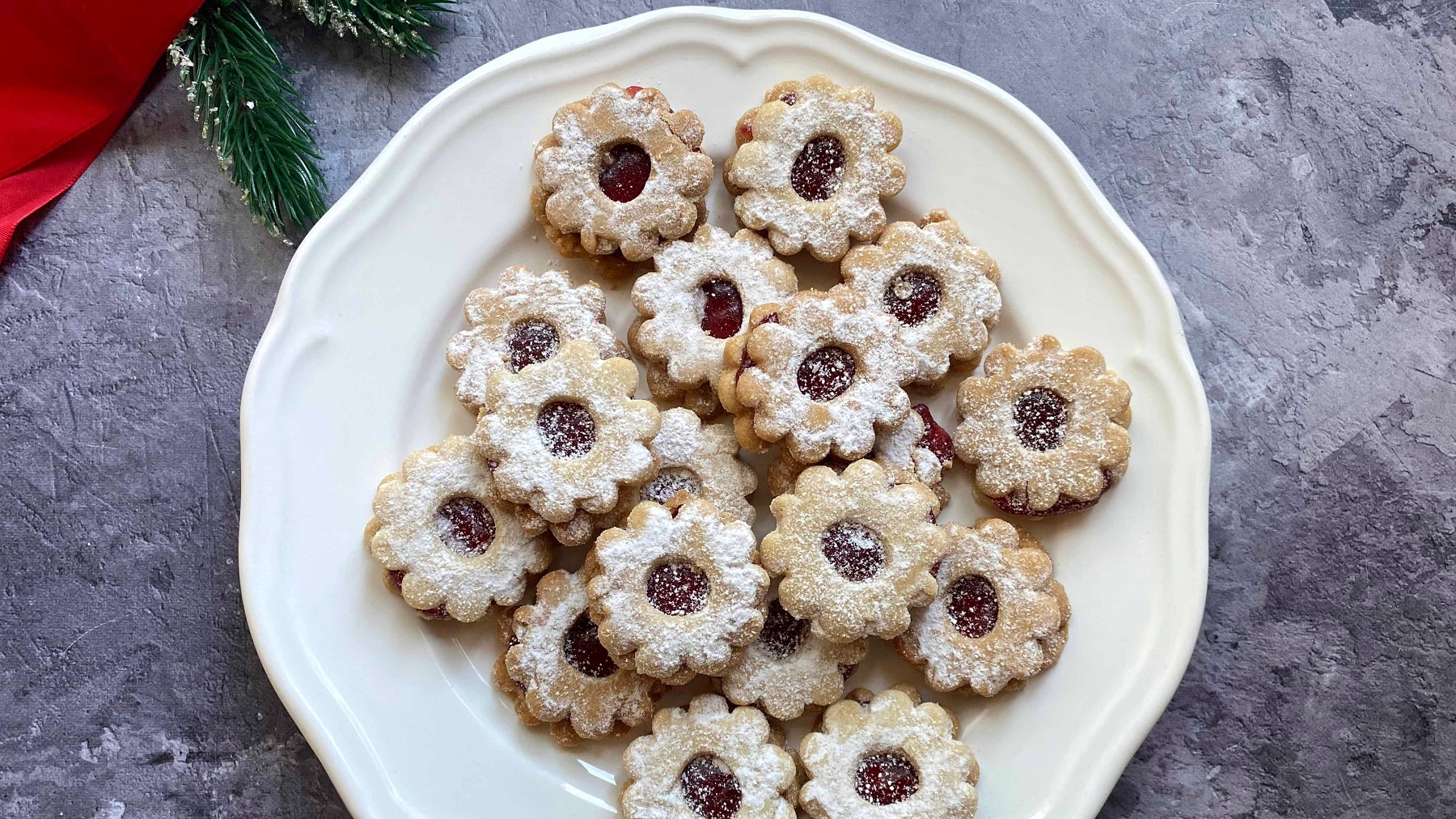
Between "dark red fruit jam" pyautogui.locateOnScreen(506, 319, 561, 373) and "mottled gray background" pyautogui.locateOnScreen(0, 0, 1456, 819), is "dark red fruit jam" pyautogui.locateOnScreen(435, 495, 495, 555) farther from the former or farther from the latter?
"mottled gray background" pyautogui.locateOnScreen(0, 0, 1456, 819)

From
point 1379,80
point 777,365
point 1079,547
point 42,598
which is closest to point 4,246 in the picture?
point 42,598

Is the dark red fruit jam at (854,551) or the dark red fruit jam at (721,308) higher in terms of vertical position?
the dark red fruit jam at (721,308)

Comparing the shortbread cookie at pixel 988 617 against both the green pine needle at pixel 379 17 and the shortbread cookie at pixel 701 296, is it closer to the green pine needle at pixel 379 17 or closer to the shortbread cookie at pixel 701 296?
the shortbread cookie at pixel 701 296

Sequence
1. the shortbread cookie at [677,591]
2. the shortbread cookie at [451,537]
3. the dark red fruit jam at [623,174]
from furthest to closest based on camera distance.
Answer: the dark red fruit jam at [623,174], the shortbread cookie at [451,537], the shortbread cookie at [677,591]

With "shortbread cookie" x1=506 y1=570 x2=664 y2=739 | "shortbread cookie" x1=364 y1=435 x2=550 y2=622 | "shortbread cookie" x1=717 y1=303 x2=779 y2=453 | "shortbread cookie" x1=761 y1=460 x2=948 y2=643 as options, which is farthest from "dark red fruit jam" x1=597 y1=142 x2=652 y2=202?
"shortbread cookie" x1=506 y1=570 x2=664 y2=739

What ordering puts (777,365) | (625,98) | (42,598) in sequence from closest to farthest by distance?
1. (777,365)
2. (625,98)
3. (42,598)

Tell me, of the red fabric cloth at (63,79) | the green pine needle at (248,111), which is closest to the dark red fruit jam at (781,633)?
the green pine needle at (248,111)

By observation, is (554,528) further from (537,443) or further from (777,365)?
(777,365)

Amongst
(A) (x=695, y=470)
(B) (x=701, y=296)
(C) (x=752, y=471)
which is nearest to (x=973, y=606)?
(C) (x=752, y=471)
